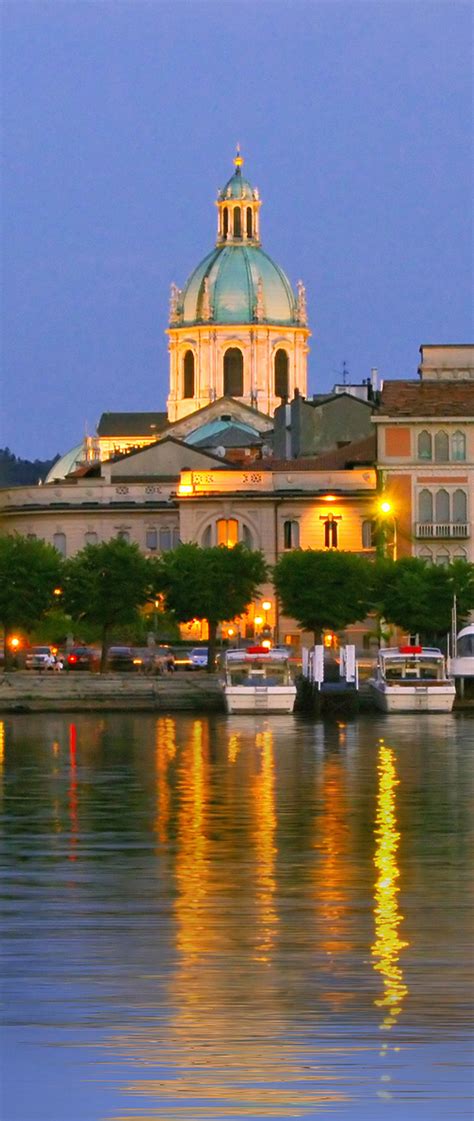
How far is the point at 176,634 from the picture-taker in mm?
113562

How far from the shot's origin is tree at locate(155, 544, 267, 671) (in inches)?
3981

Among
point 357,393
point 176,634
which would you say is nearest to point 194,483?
point 176,634

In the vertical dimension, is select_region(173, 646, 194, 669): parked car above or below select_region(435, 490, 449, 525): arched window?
below

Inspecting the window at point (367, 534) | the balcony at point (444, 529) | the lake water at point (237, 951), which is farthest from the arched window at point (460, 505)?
the lake water at point (237, 951)

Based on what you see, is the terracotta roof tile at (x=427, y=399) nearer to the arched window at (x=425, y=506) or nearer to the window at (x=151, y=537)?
the arched window at (x=425, y=506)

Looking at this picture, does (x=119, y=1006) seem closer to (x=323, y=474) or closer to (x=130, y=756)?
(x=130, y=756)

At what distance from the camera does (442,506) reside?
10838 cm

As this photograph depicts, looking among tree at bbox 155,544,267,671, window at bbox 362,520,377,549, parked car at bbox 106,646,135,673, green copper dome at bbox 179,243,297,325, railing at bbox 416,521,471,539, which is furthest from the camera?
green copper dome at bbox 179,243,297,325

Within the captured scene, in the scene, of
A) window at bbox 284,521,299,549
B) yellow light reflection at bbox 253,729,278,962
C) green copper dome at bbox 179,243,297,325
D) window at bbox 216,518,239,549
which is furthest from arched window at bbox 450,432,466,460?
green copper dome at bbox 179,243,297,325

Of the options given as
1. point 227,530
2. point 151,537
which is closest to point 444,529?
point 227,530

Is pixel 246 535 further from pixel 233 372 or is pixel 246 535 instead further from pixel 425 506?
pixel 233 372

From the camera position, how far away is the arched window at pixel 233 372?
6895 inches

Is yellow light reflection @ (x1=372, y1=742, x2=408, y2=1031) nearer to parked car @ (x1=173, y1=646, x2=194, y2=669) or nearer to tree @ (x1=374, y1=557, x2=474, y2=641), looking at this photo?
tree @ (x1=374, y1=557, x2=474, y2=641)

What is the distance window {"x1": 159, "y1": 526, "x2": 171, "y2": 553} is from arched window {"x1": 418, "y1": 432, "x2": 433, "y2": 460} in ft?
76.1
